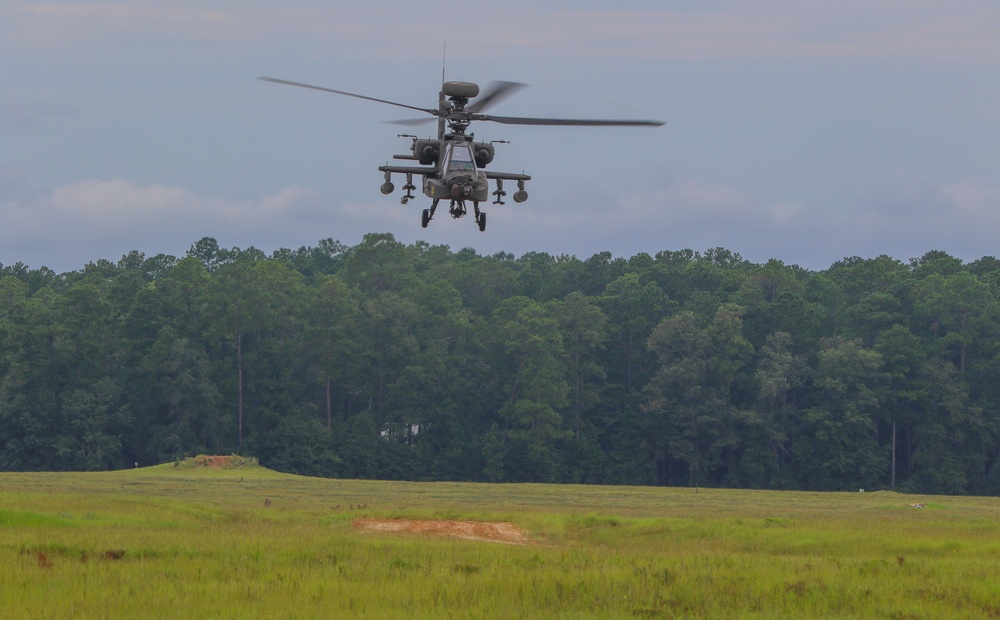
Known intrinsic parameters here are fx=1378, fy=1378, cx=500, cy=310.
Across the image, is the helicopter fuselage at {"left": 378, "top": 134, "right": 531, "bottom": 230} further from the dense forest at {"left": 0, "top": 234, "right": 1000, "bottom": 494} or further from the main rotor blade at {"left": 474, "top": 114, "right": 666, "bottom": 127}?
the dense forest at {"left": 0, "top": 234, "right": 1000, "bottom": 494}

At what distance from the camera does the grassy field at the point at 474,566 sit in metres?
24.9

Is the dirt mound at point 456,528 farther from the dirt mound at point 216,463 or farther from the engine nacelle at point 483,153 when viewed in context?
the dirt mound at point 216,463

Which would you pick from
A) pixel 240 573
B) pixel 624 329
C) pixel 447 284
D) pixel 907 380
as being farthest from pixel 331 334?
pixel 240 573

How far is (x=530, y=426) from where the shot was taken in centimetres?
11019

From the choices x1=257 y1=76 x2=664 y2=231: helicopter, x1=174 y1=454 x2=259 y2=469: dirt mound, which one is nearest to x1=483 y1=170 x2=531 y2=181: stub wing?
x1=257 y1=76 x2=664 y2=231: helicopter

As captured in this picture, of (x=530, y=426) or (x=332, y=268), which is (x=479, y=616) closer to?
(x=530, y=426)

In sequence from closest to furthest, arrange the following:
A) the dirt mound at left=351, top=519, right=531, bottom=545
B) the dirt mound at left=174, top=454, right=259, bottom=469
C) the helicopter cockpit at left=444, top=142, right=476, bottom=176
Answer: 1. the helicopter cockpit at left=444, top=142, right=476, bottom=176
2. the dirt mound at left=351, top=519, right=531, bottom=545
3. the dirt mound at left=174, top=454, right=259, bottom=469

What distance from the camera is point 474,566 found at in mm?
29812

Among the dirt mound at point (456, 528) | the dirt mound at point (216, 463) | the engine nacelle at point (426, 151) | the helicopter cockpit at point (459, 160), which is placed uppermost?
the engine nacelle at point (426, 151)

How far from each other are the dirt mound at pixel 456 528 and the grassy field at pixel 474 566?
739 mm

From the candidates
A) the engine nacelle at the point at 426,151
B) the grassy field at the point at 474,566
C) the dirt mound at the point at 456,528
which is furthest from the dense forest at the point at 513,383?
the engine nacelle at the point at 426,151

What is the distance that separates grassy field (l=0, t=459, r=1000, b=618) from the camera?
2488 centimetres

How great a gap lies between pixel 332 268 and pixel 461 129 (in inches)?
5075

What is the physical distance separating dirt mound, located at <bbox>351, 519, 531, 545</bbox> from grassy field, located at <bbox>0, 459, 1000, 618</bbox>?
0.74m
